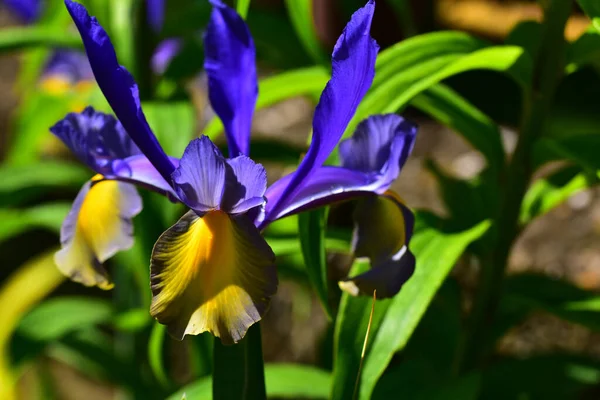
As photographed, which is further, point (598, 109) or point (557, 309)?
point (598, 109)

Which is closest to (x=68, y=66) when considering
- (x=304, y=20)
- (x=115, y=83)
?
(x=304, y=20)

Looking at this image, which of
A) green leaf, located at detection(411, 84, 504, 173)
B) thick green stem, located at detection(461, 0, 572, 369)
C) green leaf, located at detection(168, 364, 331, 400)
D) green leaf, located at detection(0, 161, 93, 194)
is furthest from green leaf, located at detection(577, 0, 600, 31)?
green leaf, located at detection(0, 161, 93, 194)

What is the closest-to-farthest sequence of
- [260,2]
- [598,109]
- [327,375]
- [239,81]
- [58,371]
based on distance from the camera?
[239,81]
[327,375]
[598,109]
[58,371]
[260,2]

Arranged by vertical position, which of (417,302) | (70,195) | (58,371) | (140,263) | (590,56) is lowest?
(58,371)

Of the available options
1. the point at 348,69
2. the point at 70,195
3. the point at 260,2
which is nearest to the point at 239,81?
the point at 348,69

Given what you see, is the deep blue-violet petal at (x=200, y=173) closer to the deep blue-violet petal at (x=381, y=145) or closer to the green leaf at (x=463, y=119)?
the deep blue-violet petal at (x=381, y=145)

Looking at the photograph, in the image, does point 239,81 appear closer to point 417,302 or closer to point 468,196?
point 417,302

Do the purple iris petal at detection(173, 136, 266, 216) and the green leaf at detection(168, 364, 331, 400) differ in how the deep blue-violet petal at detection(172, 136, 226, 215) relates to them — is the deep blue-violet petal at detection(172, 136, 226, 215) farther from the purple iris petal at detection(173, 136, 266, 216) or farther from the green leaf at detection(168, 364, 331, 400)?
the green leaf at detection(168, 364, 331, 400)

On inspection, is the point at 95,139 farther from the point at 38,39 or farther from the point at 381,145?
the point at 38,39
